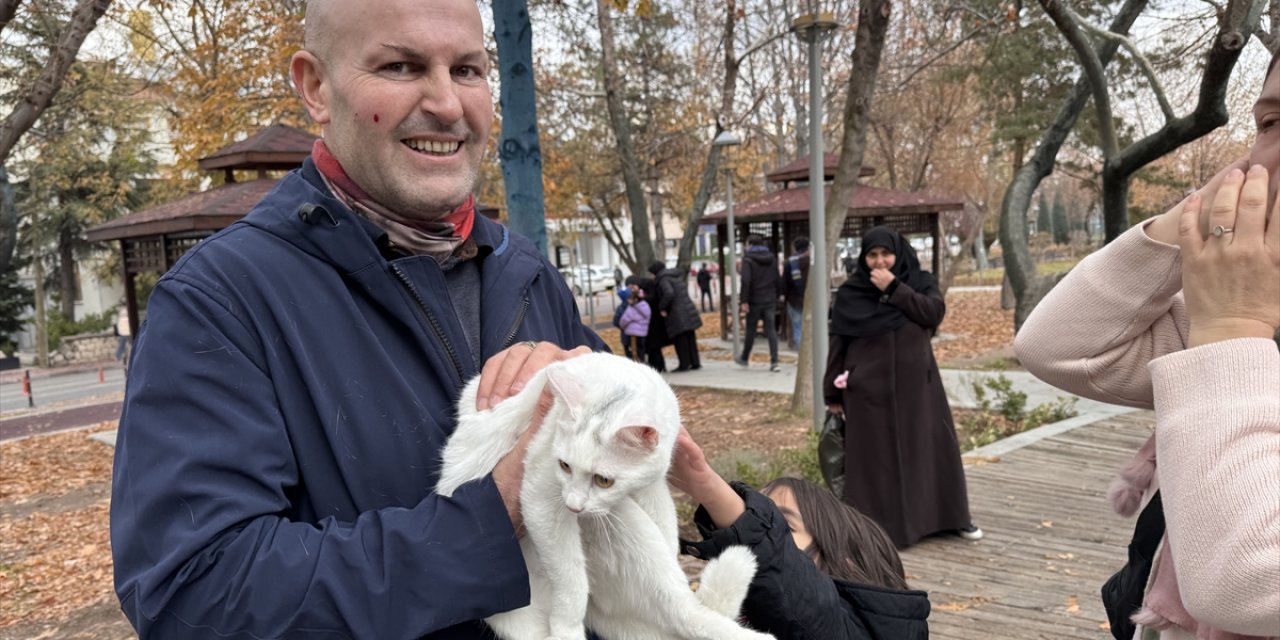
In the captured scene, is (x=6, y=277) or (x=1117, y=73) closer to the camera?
(x=1117, y=73)

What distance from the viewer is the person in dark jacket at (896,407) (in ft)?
20.5

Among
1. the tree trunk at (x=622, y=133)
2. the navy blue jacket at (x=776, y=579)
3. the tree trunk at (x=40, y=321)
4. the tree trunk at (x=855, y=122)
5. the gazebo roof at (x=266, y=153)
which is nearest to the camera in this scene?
the navy blue jacket at (x=776, y=579)

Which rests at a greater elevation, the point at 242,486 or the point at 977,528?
the point at 242,486

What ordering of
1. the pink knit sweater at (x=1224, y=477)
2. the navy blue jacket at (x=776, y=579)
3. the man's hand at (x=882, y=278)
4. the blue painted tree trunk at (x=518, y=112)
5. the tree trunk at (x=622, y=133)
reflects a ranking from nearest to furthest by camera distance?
the pink knit sweater at (x=1224, y=477), the navy blue jacket at (x=776, y=579), the blue painted tree trunk at (x=518, y=112), the man's hand at (x=882, y=278), the tree trunk at (x=622, y=133)

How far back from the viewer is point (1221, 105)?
27.6 ft

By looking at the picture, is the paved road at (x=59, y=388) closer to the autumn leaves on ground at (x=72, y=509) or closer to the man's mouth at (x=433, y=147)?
the autumn leaves on ground at (x=72, y=509)

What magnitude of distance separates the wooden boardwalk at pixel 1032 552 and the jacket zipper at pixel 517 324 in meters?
4.23

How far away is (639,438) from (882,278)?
5.14m

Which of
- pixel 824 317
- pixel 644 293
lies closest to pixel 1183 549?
pixel 824 317

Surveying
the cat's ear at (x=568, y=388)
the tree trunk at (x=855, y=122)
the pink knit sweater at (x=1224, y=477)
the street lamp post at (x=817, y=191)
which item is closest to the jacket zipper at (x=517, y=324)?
the cat's ear at (x=568, y=388)

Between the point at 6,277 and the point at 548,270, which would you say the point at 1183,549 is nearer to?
the point at 548,270

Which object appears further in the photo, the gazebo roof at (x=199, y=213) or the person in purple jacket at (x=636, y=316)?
the person in purple jacket at (x=636, y=316)

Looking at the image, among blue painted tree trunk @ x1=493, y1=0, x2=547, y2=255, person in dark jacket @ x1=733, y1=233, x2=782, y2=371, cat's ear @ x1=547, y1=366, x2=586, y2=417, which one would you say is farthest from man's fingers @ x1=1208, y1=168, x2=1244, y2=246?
person in dark jacket @ x1=733, y1=233, x2=782, y2=371

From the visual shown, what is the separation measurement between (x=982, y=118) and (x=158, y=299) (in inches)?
1143
